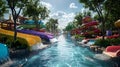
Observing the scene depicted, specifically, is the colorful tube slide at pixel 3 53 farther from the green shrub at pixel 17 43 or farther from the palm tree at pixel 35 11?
the palm tree at pixel 35 11

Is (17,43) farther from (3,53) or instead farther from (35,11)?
(35,11)

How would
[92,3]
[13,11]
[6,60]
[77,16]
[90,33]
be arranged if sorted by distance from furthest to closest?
[77,16]
[90,33]
[92,3]
[13,11]
[6,60]

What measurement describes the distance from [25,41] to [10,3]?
7.35 metres

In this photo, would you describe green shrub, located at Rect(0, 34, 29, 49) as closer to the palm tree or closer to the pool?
the pool

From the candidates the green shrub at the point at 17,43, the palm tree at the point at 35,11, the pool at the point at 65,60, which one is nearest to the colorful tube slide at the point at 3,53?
the pool at the point at 65,60

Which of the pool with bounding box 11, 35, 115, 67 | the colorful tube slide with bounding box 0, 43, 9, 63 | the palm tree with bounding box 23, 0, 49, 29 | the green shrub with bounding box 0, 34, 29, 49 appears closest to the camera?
the colorful tube slide with bounding box 0, 43, 9, 63

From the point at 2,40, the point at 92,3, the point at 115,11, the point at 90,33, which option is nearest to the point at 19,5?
the point at 2,40

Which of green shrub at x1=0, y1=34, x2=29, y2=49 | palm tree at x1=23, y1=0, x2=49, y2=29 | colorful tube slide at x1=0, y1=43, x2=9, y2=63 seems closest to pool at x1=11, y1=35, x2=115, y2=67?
colorful tube slide at x1=0, y1=43, x2=9, y2=63

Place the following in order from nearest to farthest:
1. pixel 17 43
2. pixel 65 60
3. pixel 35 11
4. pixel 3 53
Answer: pixel 3 53 < pixel 65 60 < pixel 17 43 < pixel 35 11

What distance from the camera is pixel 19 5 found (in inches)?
1687

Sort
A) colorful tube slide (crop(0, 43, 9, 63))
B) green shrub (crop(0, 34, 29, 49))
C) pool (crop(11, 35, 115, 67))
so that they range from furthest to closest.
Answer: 1. green shrub (crop(0, 34, 29, 49))
2. pool (crop(11, 35, 115, 67))
3. colorful tube slide (crop(0, 43, 9, 63))

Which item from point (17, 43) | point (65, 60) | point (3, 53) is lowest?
point (65, 60)

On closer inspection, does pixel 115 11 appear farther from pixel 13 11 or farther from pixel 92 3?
pixel 13 11

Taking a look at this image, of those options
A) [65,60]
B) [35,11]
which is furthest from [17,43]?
[35,11]
